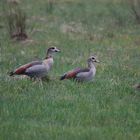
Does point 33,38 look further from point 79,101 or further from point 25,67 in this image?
point 79,101

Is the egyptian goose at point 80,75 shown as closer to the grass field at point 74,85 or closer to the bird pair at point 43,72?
the bird pair at point 43,72

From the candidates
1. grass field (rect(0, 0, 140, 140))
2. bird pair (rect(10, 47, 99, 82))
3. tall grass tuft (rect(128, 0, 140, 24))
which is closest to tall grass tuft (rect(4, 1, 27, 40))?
grass field (rect(0, 0, 140, 140))

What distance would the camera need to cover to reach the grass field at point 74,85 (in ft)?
31.8

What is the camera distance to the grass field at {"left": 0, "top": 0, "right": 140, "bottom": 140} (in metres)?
9.69

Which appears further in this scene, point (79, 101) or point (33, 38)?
point (33, 38)

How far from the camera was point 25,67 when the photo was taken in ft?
42.8

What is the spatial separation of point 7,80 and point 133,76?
3149mm

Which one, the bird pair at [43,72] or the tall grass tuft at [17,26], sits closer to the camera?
the bird pair at [43,72]

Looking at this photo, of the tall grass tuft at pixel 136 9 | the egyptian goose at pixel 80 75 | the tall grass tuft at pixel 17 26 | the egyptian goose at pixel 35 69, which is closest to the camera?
the egyptian goose at pixel 35 69

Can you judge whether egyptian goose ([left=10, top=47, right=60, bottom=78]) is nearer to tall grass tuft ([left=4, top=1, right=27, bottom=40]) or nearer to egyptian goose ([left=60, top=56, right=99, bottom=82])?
egyptian goose ([left=60, top=56, right=99, bottom=82])

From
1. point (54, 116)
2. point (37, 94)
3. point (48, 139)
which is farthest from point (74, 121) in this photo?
point (37, 94)

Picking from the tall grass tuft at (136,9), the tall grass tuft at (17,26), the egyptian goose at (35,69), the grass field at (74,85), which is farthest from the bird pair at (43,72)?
the tall grass tuft at (136,9)

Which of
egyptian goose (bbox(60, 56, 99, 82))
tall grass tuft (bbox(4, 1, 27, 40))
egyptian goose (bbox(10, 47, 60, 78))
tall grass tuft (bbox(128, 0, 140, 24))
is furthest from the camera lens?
tall grass tuft (bbox(128, 0, 140, 24))

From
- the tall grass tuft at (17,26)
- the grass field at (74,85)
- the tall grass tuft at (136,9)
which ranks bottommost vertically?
the grass field at (74,85)
